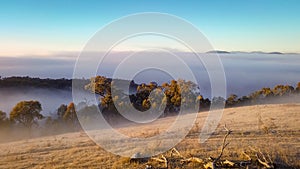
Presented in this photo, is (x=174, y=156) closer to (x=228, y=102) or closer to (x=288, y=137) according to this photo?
(x=288, y=137)

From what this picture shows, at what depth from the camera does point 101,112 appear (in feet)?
138

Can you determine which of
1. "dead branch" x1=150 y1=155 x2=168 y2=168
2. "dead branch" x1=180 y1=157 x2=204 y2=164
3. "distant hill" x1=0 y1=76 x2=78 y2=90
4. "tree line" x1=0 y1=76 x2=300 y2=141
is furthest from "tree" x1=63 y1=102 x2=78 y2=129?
"distant hill" x1=0 y1=76 x2=78 y2=90

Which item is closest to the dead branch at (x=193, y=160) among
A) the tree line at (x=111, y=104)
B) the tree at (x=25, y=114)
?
the tree line at (x=111, y=104)

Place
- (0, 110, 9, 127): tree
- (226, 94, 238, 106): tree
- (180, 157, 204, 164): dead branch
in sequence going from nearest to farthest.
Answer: (180, 157, 204, 164): dead branch < (0, 110, 9, 127): tree < (226, 94, 238, 106): tree

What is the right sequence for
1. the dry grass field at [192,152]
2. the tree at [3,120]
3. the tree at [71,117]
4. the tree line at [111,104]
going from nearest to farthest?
the dry grass field at [192,152] < the tree at [3,120] < the tree line at [111,104] < the tree at [71,117]

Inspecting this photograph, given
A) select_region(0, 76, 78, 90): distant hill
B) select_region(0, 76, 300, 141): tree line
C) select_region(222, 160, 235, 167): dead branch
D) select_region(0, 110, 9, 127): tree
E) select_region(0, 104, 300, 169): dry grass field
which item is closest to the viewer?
select_region(222, 160, 235, 167): dead branch

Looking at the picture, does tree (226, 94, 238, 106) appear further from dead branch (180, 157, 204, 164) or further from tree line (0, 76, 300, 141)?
dead branch (180, 157, 204, 164)

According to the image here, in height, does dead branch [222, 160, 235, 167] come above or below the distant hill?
below

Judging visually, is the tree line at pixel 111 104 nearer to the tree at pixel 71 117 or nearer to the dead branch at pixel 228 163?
the tree at pixel 71 117

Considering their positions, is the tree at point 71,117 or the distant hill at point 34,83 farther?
the distant hill at point 34,83

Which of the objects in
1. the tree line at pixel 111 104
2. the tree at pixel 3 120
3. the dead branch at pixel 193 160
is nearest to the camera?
the dead branch at pixel 193 160

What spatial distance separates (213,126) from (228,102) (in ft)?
101

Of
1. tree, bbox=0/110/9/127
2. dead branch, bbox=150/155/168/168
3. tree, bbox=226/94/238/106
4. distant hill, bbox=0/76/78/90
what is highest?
distant hill, bbox=0/76/78/90

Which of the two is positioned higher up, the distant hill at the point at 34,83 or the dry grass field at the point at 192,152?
the distant hill at the point at 34,83
